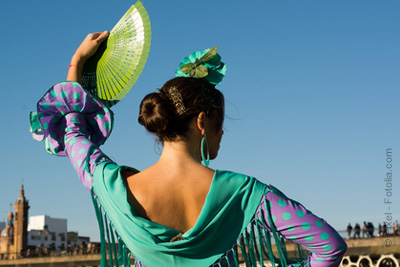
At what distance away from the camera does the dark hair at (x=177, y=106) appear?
5.01 feet

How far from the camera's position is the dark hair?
1.53 meters

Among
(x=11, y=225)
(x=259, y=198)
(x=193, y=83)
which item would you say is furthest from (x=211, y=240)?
(x=11, y=225)

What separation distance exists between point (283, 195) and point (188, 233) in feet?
0.89

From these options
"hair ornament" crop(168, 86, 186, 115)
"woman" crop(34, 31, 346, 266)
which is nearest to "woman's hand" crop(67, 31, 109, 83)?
"woman" crop(34, 31, 346, 266)

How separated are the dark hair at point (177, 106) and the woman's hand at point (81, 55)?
45 centimetres

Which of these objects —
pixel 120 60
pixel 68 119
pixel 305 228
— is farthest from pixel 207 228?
pixel 120 60

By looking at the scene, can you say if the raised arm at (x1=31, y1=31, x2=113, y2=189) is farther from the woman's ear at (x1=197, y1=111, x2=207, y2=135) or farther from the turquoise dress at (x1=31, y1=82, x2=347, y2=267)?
the woman's ear at (x1=197, y1=111, x2=207, y2=135)

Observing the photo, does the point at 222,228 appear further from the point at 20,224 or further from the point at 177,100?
the point at 20,224

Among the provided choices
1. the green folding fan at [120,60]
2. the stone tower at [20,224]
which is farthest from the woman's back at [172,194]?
the stone tower at [20,224]

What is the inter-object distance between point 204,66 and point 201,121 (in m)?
0.20

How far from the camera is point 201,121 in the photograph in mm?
1541

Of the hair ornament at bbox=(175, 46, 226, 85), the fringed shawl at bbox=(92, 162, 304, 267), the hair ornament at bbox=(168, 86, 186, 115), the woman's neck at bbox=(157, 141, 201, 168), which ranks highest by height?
the hair ornament at bbox=(175, 46, 226, 85)

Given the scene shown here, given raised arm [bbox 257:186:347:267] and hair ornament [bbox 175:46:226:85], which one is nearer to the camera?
raised arm [bbox 257:186:347:267]

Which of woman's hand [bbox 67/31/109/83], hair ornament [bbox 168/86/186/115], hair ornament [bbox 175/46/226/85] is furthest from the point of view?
woman's hand [bbox 67/31/109/83]
